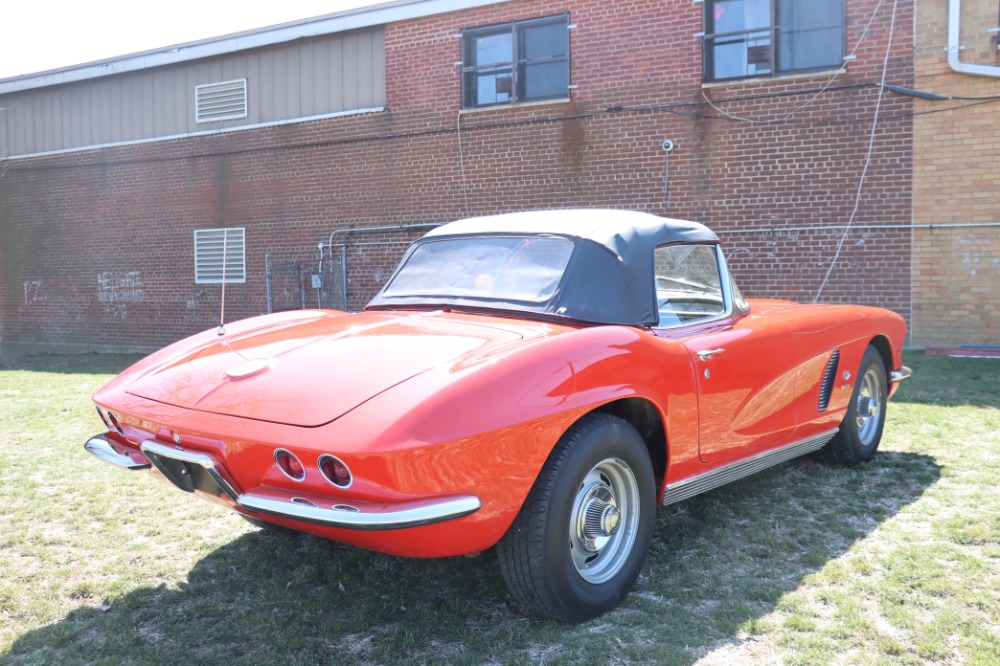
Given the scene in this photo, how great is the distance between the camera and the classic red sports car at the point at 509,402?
239cm

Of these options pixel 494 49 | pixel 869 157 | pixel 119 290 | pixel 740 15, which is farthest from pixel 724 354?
pixel 119 290

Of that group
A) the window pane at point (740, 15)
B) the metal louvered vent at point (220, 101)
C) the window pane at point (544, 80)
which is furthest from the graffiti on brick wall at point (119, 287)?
the window pane at point (740, 15)

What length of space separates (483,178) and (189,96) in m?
5.79

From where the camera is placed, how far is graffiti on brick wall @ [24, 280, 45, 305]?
1556cm

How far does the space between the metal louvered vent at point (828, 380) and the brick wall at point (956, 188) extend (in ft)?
20.1

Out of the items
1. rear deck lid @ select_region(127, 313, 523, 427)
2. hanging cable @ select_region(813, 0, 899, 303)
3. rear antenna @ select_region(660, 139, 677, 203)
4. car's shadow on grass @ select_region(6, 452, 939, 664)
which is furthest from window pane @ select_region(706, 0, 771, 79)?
rear deck lid @ select_region(127, 313, 523, 427)

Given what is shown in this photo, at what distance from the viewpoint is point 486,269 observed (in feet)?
11.8

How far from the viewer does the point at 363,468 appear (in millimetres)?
2309

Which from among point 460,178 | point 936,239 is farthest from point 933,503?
point 460,178

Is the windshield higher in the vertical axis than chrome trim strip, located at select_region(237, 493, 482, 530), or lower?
higher

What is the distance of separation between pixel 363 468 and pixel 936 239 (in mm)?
9098

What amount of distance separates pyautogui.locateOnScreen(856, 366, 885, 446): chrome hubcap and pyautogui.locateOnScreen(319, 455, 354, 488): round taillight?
3.58 metres

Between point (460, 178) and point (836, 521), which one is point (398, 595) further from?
point (460, 178)

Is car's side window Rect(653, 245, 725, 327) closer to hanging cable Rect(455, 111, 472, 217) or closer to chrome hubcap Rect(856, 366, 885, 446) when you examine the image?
chrome hubcap Rect(856, 366, 885, 446)
